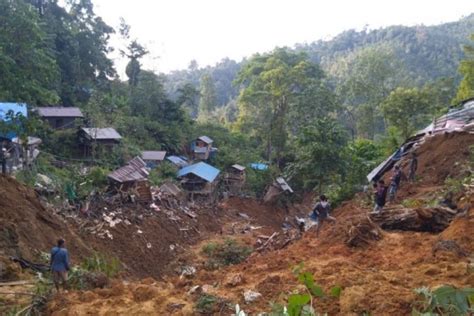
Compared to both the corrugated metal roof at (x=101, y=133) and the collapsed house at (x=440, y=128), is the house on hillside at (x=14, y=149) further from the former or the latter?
the collapsed house at (x=440, y=128)

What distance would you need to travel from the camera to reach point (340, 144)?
74.6ft

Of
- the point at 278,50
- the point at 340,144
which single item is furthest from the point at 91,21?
the point at 340,144

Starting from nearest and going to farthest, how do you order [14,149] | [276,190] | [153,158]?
[14,149]
[276,190]
[153,158]

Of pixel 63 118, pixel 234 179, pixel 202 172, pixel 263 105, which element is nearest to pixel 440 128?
pixel 202 172

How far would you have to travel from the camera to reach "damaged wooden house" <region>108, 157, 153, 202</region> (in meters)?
20.3

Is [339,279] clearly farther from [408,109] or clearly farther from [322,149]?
[408,109]

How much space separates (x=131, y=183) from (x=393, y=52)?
1807 inches

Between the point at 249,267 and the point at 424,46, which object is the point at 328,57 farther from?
the point at 249,267

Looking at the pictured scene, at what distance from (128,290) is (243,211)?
69.7 feet

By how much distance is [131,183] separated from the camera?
68.9 ft

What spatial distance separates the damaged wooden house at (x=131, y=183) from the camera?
2031 cm

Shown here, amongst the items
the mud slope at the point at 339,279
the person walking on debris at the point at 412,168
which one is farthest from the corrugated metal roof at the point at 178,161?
the mud slope at the point at 339,279

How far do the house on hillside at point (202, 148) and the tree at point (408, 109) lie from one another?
15.0 metres

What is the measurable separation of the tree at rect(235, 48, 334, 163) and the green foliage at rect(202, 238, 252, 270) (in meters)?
18.7
